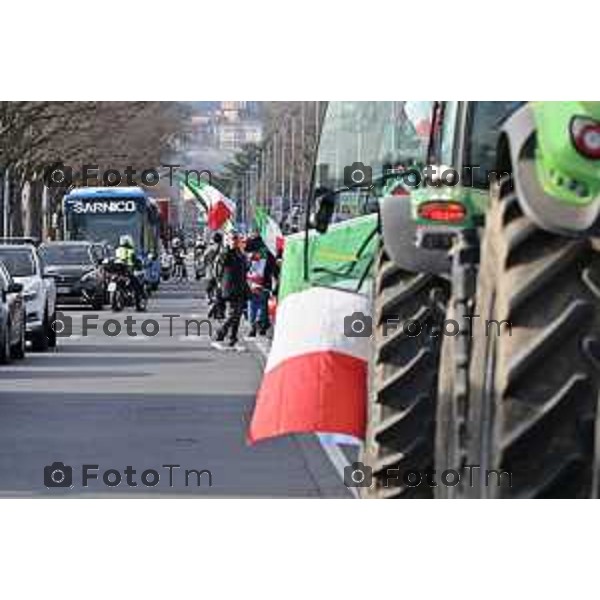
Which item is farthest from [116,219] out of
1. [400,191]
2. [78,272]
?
[78,272]

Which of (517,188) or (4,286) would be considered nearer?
(517,188)

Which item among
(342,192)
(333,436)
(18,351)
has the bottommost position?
(18,351)

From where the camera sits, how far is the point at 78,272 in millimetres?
15477

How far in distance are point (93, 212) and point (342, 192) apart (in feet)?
7.74

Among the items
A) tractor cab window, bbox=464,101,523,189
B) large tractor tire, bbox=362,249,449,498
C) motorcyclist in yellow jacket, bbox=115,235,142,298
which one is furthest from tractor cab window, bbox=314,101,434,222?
motorcyclist in yellow jacket, bbox=115,235,142,298

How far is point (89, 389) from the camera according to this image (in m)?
18.1

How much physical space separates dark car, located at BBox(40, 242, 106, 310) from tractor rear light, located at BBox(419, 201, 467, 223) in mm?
2726

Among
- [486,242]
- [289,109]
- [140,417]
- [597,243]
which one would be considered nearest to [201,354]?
[140,417]

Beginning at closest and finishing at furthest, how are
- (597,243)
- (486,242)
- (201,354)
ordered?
(597,243), (486,242), (201,354)

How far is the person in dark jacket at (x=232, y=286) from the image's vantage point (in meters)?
11.3

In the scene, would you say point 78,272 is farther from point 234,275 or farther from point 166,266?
point 234,275

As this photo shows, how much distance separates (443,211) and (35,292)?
952 cm

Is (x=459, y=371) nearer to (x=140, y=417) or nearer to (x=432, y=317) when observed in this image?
(x=432, y=317)

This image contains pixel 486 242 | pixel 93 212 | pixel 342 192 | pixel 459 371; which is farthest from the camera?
pixel 93 212
